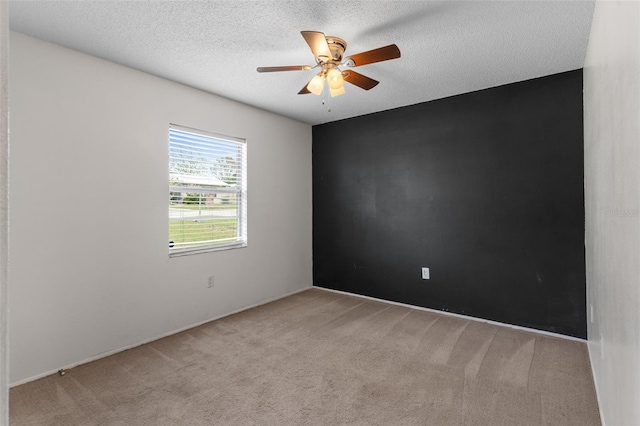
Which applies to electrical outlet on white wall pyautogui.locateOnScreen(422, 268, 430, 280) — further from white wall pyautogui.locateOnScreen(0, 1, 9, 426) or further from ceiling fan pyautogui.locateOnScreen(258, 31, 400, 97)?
white wall pyautogui.locateOnScreen(0, 1, 9, 426)

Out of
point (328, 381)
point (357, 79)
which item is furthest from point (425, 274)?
point (357, 79)

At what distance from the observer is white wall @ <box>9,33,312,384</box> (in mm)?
2281

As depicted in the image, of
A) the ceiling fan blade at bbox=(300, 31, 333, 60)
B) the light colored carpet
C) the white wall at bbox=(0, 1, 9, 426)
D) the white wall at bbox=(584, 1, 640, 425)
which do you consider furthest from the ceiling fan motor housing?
the light colored carpet

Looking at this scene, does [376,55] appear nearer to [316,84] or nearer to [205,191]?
[316,84]

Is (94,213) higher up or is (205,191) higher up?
(205,191)

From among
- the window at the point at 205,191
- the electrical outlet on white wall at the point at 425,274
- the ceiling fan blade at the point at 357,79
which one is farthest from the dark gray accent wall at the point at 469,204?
the ceiling fan blade at the point at 357,79

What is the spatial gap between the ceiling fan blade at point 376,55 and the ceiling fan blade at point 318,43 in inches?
7.2

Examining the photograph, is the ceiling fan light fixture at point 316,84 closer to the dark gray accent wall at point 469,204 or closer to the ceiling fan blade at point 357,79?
Result: the ceiling fan blade at point 357,79

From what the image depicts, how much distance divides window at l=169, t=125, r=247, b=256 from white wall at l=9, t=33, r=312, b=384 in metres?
0.11

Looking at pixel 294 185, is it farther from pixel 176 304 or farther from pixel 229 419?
pixel 229 419

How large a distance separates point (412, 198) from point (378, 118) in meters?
1.15

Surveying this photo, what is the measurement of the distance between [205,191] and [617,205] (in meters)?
3.30

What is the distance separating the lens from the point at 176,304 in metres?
3.19

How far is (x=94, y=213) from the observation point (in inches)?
103
